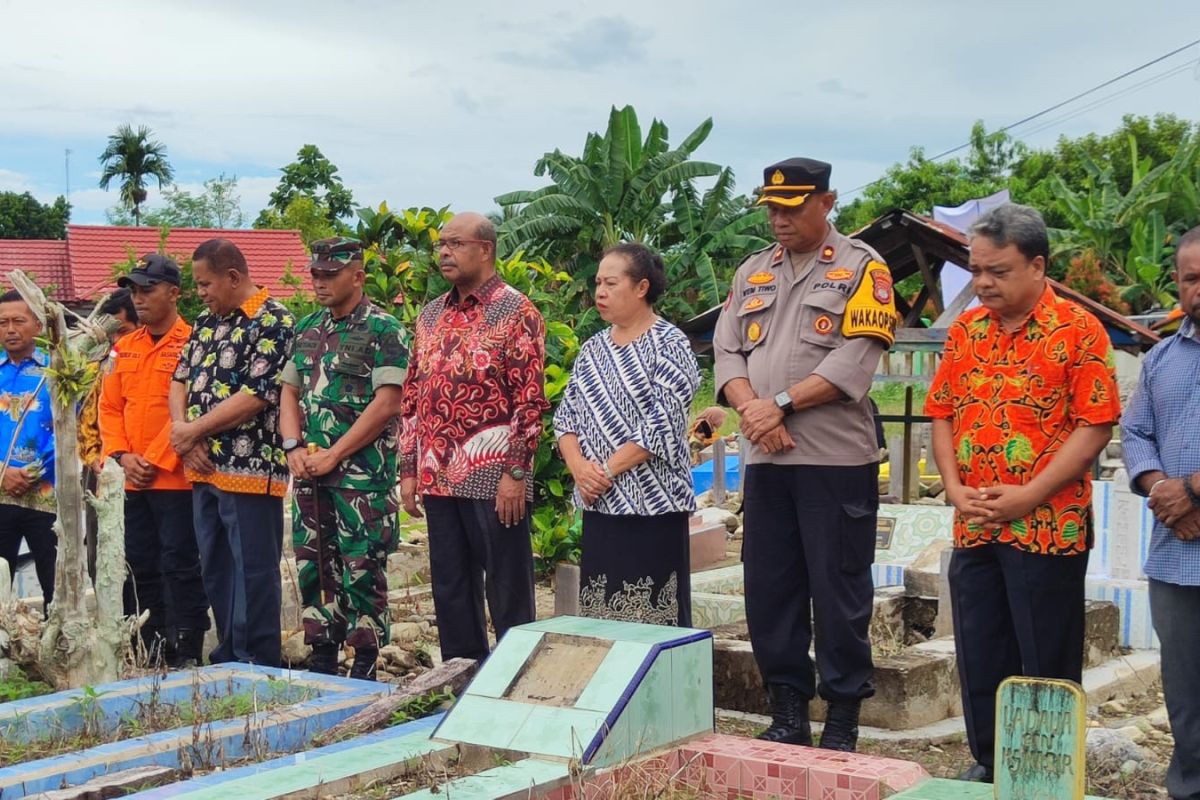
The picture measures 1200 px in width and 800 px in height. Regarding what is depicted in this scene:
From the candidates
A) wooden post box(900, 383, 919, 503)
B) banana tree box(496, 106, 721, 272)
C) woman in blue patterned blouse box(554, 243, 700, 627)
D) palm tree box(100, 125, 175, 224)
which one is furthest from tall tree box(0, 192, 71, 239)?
woman in blue patterned blouse box(554, 243, 700, 627)

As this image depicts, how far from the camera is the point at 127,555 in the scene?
21.9 ft

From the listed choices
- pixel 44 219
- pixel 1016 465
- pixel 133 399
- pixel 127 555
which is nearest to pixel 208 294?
pixel 133 399

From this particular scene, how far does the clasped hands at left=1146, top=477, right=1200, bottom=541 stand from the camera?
152 inches

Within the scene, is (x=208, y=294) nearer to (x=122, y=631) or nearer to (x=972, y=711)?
(x=122, y=631)

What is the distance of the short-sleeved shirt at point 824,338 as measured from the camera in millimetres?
4562

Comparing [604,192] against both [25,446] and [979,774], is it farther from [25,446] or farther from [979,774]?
[979,774]

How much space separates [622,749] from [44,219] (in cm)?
5544

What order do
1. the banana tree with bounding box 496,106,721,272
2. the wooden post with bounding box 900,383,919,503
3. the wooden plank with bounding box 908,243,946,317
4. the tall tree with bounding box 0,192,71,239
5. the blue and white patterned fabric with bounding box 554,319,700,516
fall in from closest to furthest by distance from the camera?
the blue and white patterned fabric with bounding box 554,319,700,516, the wooden post with bounding box 900,383,919,503, the wooden plank with bounding box 908,243,946,317, the banana tree with bounding box 496,106,721,272, the tall tree with bounding box 0,192,71,239

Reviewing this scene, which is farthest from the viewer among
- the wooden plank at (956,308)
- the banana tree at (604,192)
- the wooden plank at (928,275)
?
the banana tree at (604,192)

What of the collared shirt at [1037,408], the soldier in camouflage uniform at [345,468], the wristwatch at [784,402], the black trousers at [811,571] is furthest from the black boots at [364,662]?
the collared shirt at [1037,408]

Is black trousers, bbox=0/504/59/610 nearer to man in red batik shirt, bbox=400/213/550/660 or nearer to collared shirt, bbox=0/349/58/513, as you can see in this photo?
collared shirt, bbox=0/349/58/513

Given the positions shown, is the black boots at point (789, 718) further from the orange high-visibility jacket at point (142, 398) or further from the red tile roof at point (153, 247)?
the red tile roof at point (153, 247)

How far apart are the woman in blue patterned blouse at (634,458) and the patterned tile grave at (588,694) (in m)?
0.77

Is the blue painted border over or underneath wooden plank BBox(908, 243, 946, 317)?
underneath
